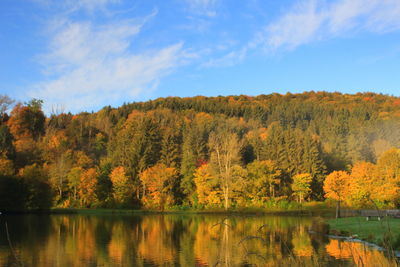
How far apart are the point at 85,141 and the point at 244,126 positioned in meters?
44.7

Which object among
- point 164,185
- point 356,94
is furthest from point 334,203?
point 356,94

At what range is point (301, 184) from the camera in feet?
210

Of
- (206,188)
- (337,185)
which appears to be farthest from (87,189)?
(337,185)

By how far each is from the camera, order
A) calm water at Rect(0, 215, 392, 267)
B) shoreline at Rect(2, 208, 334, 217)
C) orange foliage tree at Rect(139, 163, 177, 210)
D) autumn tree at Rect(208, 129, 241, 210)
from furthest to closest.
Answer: orange foliage tree at Rect(139, 163, 177, 210) → autumn tree at Rect(208, 129, 241, 210) → shoreline at Rect(2, 208, 334, 217) → calm water at Rect(0, 215, 392, 267)

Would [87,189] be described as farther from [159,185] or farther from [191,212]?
[191,212]

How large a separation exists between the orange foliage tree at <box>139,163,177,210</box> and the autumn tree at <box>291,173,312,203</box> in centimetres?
2083

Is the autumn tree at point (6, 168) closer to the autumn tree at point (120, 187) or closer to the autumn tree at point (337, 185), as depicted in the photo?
the autumn tree at point (120, 187)

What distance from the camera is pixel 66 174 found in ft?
230

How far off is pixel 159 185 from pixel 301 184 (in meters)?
23.7

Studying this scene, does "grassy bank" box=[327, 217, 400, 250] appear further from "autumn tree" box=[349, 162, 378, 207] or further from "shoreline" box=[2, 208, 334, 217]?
"shoreline" box=[2, 208, 334, 217]

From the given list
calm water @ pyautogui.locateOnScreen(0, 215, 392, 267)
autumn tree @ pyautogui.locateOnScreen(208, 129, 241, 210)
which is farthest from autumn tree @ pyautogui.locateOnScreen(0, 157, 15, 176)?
calm water @ pyautogui.locateOnScreen(0, 215, 392, 267)

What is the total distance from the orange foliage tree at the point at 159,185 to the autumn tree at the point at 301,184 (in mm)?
20831

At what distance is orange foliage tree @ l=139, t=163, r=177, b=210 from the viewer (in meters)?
65.5

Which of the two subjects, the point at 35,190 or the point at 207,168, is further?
the point at 207,168
